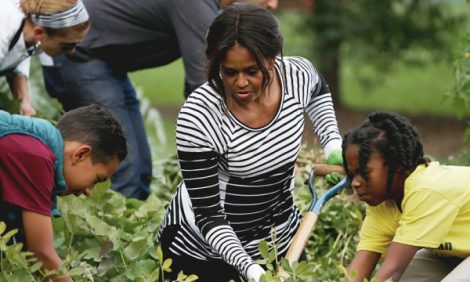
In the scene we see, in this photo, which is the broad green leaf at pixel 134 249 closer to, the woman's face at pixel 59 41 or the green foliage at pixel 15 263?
the green foliage at pixel 15 263

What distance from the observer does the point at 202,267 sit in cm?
470

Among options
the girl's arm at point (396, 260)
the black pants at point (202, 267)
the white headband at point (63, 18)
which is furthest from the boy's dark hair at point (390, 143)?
the white headband at point (63, 18)

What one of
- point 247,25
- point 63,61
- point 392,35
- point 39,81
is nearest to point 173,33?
point 63,61

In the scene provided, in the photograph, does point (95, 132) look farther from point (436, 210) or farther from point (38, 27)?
point (38, 27)

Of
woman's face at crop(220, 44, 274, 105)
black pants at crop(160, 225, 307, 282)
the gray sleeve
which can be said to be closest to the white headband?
the gray sleeve

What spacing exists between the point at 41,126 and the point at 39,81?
4.45m

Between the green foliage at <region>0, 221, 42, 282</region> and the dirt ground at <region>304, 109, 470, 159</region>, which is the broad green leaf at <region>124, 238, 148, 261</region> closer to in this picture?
the green foliage at <region>0, 221, 42, 282</region>

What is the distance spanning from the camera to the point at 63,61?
625 centimetres

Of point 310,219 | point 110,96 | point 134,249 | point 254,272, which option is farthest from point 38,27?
point 254,272

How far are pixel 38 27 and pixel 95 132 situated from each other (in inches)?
50.1

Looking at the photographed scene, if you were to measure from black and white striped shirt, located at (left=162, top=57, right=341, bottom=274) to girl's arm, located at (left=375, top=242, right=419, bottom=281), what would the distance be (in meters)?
0.47

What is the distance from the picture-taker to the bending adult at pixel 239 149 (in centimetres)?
434

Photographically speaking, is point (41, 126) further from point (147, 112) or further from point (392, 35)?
point (392, 35)

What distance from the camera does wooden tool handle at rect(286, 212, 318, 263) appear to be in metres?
4.45
